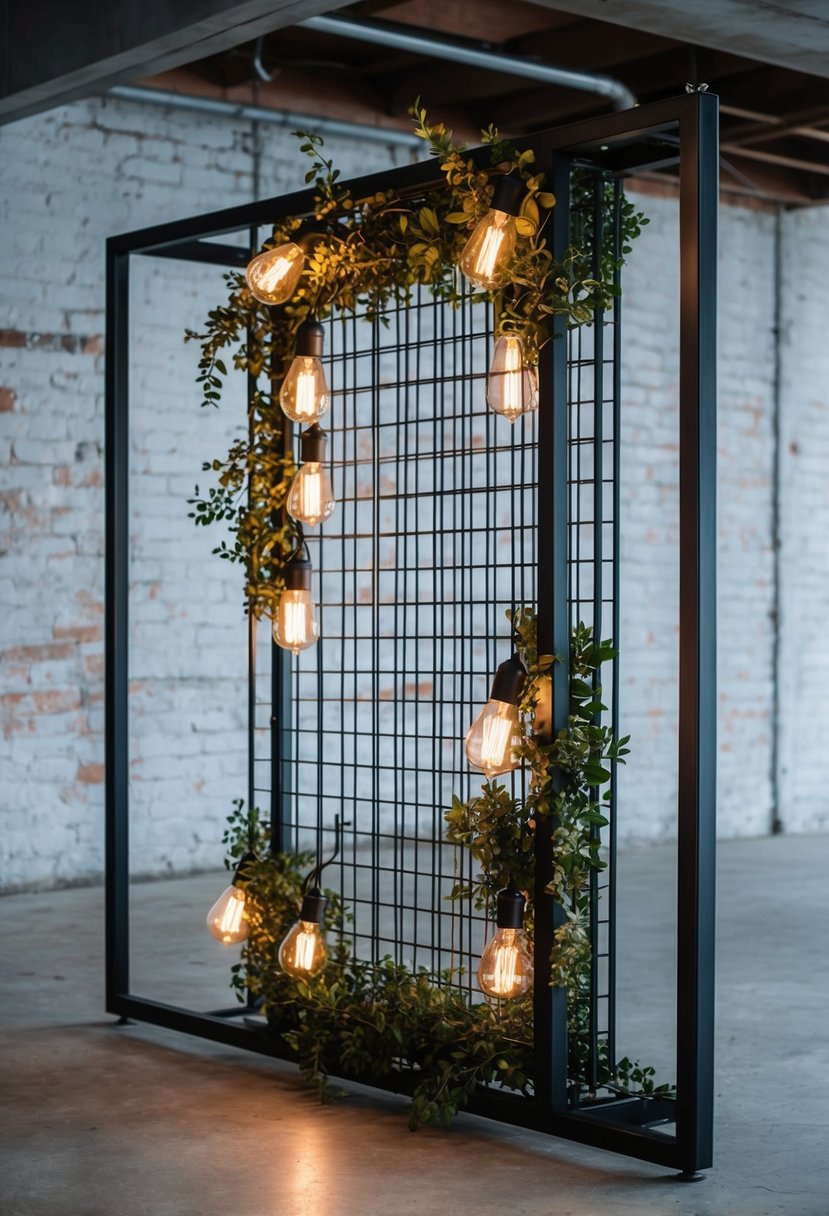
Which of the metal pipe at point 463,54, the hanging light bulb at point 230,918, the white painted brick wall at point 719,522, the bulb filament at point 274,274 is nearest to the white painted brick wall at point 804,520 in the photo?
the white painted brick wall at point 719,522

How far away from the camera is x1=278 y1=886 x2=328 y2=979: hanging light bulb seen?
4090 millimetres

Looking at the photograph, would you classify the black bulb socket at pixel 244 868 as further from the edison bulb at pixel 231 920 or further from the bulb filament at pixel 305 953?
the bulb filament at pixel 305 953

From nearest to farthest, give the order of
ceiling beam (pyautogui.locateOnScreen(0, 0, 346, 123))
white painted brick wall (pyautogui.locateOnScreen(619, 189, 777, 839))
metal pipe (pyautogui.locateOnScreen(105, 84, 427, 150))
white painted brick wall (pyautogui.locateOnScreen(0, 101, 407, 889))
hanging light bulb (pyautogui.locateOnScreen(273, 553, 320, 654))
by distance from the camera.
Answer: hanging light bulb (pyautogui.locateOnScreen(273, 553, 320, 654)) < ceiling beam (pyautogui.locateOnScreen(0, 0, 346, 123)) < white painted brick wall (pyautogui.locateOnScreen(0, 101, 407, 889)) < metal pipe (pyautogui.locateOnScreen(105, 84, 427, 150)) < white painted brick wall (pyautogui.locateOnScreen(619, 189, 777, 839))

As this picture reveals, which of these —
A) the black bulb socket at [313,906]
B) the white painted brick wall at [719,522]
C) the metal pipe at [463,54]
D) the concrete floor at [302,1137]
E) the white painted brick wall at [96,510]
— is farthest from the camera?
the white painted brick wall at [719,522]

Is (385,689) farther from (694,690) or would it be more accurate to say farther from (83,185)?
(694,690)

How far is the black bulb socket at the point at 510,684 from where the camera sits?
3580mm

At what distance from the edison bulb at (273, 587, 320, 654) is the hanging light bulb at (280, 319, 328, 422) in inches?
17.3

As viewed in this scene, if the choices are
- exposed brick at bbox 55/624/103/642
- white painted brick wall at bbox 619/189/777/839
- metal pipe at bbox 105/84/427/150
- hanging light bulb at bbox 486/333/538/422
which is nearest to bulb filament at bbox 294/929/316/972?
hanging light bulb at bbox 486/333/538/422

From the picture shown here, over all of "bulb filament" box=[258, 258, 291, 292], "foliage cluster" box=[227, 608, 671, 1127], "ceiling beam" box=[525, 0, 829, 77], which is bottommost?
"foliage cluster" box=[227, 608, 671, 1127]

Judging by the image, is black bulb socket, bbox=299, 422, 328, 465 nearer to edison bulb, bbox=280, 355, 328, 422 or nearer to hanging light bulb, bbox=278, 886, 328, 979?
edison bulb, bbox=280, 355, 328, 422

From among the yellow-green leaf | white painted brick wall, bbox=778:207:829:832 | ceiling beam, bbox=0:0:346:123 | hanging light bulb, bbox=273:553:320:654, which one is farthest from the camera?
white painted brick wall, bbox=778:207:829:832

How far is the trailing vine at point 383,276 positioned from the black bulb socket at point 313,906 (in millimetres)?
752

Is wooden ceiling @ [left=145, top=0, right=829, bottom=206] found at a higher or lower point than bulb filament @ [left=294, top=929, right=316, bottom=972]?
higher

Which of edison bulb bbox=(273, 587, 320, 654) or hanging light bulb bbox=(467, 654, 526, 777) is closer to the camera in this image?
hanging light bulb bbox=(467, 654, 526, 777)
